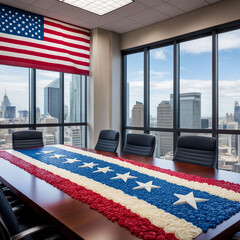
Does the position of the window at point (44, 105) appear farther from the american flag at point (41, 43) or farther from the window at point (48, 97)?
the american flag at point (41, 43)

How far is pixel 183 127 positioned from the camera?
187 inches

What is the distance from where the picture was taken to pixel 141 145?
11.0ft

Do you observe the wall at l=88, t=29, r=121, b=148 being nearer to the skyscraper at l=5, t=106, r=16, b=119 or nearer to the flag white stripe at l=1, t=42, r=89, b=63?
the flag white stripe at l=1, t=42, r=89, b=63

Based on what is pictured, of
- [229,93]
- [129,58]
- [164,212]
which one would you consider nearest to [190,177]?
[164,212]

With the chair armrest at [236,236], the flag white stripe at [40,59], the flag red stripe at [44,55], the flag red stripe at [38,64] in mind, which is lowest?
the chair armrest at [236,236]

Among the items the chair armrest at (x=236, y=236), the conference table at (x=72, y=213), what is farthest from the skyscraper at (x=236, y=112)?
the chair armrest at (x=236, y=236)

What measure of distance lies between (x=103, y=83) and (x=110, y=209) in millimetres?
4345

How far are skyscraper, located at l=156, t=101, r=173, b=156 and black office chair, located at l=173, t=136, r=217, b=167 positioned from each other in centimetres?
198

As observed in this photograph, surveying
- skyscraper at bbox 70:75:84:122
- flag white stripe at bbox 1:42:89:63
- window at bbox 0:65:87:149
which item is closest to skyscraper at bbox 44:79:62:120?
window at bbox 0:65:87:149

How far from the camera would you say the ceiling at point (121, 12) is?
4.08m

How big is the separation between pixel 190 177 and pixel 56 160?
149cm

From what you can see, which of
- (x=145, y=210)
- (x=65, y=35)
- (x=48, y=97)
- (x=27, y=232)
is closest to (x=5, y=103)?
(x=48, y=97)

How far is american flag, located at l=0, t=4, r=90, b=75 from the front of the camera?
14.2 feet

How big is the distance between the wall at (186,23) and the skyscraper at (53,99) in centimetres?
185
